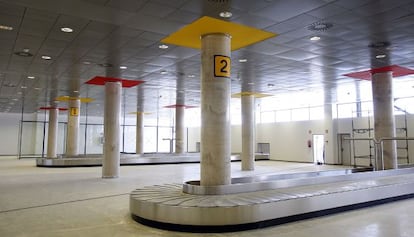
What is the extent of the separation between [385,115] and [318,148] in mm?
14439

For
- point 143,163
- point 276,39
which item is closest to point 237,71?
point 276,39

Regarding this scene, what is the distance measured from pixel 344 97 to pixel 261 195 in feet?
60.6

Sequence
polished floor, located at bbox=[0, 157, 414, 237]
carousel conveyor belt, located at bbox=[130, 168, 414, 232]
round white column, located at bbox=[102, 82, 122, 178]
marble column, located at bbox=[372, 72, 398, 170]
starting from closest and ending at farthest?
1. polished floor, located at bbox=[0, 157, 414, 237]
2. carousel conveyor belt, located at bbox=[130, 168, 414, 232]
3. marble column, located at bbox=[372, 72, 398, 170]
4. round white column, located at bbox=[102, 82, 122, 178]

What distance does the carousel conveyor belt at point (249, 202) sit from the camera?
6.75 m

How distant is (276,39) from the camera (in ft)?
33.9

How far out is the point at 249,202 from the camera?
7.12 meters

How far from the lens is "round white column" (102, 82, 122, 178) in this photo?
16516 millimetres

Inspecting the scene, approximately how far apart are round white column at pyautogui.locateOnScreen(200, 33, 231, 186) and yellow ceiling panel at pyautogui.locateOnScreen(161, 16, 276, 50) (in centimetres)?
65

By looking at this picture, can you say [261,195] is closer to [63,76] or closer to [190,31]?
[190,31]

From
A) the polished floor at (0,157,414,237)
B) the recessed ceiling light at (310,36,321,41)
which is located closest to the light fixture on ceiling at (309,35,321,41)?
the recessed ceiling light at (310,36,321,41)

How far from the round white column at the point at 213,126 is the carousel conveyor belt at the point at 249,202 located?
0.60 metres

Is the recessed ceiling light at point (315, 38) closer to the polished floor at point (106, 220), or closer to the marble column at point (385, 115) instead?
the polished floor at point (106, 220)

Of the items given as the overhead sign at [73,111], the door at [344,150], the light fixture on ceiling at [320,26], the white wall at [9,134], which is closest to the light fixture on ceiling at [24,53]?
the light fixture on ceiling at [320,26]

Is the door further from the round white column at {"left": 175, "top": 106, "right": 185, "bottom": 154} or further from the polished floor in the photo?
the polished floor
